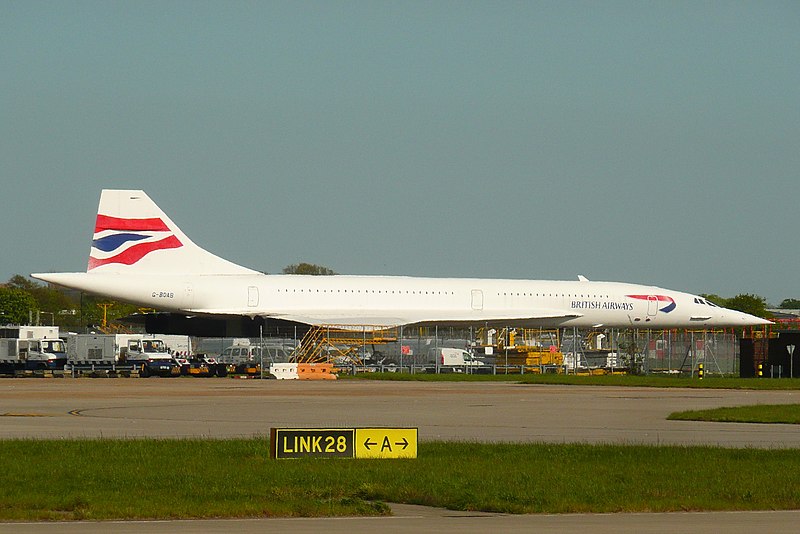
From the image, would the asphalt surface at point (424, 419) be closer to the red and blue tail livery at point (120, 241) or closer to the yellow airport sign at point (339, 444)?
the yellow airport sign at point (339, 444)

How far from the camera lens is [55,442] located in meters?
19.3

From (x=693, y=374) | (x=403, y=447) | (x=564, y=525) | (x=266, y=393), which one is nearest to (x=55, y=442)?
(x=403, y=447)

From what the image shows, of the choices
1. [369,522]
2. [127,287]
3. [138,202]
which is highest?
[138,202]

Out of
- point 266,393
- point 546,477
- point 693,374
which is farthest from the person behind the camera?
point 693,374

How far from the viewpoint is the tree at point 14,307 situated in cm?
14338

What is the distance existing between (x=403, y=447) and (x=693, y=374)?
144 feet

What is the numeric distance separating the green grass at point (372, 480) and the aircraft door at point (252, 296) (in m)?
46.4

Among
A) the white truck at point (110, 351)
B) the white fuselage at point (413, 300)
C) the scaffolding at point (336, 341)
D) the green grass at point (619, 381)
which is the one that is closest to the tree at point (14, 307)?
the white truck at point (110, 351)

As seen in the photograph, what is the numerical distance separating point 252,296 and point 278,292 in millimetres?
1396

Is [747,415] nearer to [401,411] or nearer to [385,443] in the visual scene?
[401,411]

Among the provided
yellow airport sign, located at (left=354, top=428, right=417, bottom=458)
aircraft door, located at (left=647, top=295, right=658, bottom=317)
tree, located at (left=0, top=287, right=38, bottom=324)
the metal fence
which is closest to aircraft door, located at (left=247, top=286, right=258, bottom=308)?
the metal fence

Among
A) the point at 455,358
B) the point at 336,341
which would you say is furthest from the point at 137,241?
the point at 455,358

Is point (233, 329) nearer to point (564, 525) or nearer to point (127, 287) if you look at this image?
point (127, 287)

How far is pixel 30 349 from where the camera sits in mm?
68688
